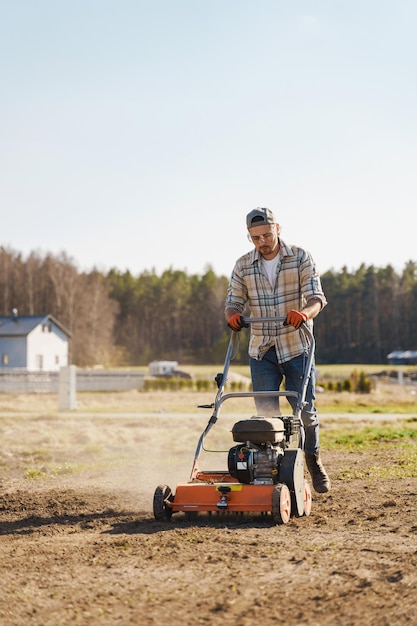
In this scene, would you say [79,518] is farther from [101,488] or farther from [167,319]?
[167,319]

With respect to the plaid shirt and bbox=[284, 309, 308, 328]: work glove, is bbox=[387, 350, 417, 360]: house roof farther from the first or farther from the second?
bbox=[284, 309, 308, 328]: work glove

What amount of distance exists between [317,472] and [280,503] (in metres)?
1.39

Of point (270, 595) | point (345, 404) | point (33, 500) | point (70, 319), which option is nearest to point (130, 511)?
point (33, 500)

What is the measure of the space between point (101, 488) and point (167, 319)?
11579 cm

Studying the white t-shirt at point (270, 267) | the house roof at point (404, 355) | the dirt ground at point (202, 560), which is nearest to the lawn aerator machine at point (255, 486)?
the dirt ground at point (202, 560)

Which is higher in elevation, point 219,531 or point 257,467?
point 257,467

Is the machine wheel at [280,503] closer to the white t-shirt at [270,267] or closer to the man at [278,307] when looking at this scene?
the man at [278,307]

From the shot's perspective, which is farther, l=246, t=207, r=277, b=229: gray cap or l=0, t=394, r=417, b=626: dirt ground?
l=246, t=207, r=277, b=229: gray cap

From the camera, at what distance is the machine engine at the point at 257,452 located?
17.6 feet

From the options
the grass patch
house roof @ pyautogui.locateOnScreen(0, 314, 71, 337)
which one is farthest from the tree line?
the grass patch

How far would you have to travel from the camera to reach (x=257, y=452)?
5500mm

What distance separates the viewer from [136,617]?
132 inches

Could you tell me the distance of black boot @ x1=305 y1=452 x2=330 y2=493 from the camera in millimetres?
6332

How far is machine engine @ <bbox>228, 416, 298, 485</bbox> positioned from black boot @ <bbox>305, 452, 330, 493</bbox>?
82cm
